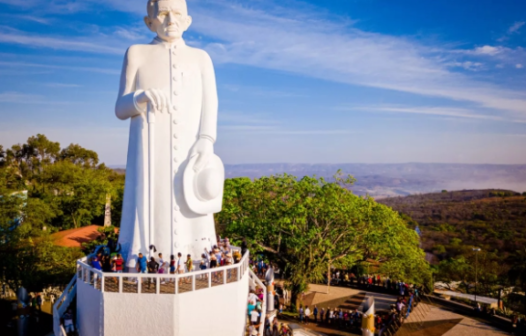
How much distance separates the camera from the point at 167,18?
51.0ft

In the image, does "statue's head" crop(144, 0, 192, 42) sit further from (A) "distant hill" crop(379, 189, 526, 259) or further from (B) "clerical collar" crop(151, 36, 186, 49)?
(A) "distant hill" crop(379, 189, 526, 259)

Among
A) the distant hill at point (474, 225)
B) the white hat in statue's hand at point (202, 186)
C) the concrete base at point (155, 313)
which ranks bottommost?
the distant hill at point (474, 225)

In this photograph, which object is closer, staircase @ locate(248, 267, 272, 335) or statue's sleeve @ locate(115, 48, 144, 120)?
statue's sleeve @ locate(115, 48, 144, 120)

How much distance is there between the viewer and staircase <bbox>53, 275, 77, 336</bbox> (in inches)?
572

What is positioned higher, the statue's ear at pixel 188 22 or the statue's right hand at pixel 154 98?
the statue's ear at pixel 188 22

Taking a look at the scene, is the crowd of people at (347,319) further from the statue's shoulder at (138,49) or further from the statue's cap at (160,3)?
the statue's cap at (160,3)

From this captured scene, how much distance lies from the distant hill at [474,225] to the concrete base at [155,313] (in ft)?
145

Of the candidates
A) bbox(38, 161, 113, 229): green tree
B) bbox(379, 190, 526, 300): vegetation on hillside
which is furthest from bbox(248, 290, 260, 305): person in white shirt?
bbox(38, 161, 113, 229): green tree

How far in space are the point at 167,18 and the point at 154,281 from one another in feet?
29.7

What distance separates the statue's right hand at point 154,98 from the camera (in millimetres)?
14484

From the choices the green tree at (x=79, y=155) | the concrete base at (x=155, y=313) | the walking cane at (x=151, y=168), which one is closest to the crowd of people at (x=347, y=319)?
the concrete base at (x=155, y=313)

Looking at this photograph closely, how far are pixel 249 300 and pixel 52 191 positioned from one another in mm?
35486

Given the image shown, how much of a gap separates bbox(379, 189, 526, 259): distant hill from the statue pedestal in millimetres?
43942

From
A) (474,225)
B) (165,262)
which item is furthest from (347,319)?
(474,225)
